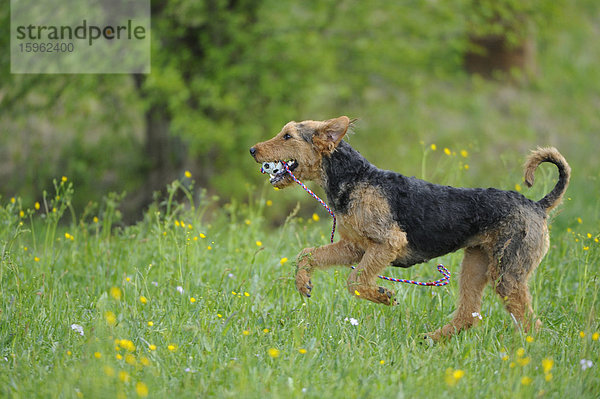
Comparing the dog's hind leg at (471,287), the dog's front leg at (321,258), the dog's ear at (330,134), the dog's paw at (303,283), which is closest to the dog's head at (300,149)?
the dog's ear at (330,134)

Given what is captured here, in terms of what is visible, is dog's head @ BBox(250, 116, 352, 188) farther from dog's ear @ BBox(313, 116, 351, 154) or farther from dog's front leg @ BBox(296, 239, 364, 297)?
dog's front leg @ BBox(296, 239, 364, 297)

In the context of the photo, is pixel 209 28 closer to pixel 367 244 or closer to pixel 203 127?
pixel 203 127

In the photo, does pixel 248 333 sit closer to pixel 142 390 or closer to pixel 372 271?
pixel 372 271

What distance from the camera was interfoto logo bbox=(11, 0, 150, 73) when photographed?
33.1ft

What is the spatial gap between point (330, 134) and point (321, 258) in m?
0.84

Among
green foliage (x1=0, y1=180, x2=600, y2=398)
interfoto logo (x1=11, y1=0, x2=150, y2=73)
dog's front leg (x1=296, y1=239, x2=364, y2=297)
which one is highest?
interfoto logo (x1=11, y1=0, x2=150, y2=73)

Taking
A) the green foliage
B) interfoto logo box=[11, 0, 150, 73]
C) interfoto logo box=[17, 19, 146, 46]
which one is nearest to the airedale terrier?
the green foliage

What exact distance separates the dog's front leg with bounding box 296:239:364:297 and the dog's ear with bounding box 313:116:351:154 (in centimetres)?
66

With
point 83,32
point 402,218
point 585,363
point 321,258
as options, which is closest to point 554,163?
point 402,218

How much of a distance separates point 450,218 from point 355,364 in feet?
3.99

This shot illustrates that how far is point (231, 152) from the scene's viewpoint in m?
11.5

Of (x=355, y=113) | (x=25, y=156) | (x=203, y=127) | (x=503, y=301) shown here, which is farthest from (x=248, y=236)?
(x=25, y=156)

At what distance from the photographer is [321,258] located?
4340 millimetres

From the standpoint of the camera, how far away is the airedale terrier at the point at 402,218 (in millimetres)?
4258
